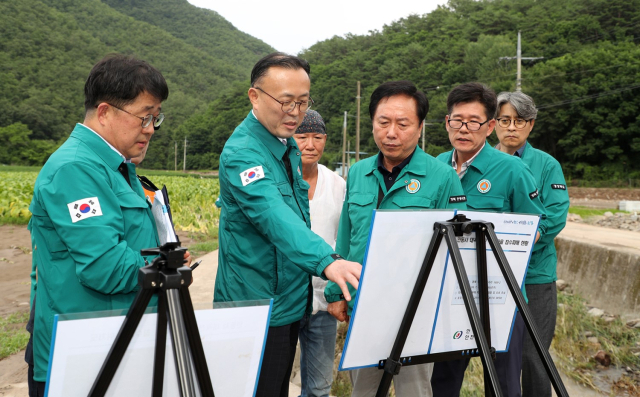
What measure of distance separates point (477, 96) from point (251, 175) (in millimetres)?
1493

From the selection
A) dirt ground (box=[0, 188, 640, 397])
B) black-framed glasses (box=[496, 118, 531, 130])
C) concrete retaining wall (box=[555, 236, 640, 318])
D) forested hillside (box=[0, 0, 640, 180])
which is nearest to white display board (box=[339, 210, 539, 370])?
black-framed glasses (box=[496, 118, 531, 130])

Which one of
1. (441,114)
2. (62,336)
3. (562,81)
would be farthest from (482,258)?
(441,114)

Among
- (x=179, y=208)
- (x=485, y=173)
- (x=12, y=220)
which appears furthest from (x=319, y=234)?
(x=12, y=220)

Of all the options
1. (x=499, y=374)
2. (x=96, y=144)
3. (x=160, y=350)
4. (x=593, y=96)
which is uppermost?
(x=593, y=96)

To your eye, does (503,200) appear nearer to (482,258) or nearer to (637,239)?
(482,258)

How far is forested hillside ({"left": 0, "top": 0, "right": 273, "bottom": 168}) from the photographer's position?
6169 cm

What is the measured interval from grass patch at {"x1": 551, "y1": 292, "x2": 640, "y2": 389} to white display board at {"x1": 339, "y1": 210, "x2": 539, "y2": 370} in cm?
341

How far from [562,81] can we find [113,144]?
131 ft

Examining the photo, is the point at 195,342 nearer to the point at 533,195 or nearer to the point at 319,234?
the point at 319,234

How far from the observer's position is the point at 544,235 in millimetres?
2732

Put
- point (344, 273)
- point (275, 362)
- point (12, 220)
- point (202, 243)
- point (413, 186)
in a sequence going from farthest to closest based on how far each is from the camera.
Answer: point (12, 220) → point (202, 243) → point (413, 186) → point (275, 362) → point (344, 273)

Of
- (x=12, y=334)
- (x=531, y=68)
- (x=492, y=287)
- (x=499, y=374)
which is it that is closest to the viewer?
(x=492, y=287)

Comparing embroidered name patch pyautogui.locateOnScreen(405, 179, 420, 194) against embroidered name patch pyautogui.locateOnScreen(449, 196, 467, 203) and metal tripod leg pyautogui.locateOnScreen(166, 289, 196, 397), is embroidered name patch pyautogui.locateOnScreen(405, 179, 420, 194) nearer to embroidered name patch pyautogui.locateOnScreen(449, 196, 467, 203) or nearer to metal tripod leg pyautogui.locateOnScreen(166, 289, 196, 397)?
embroidered name patch pyautogui.locateOnScreen(449, 196, 467, 203)

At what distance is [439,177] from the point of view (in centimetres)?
224
